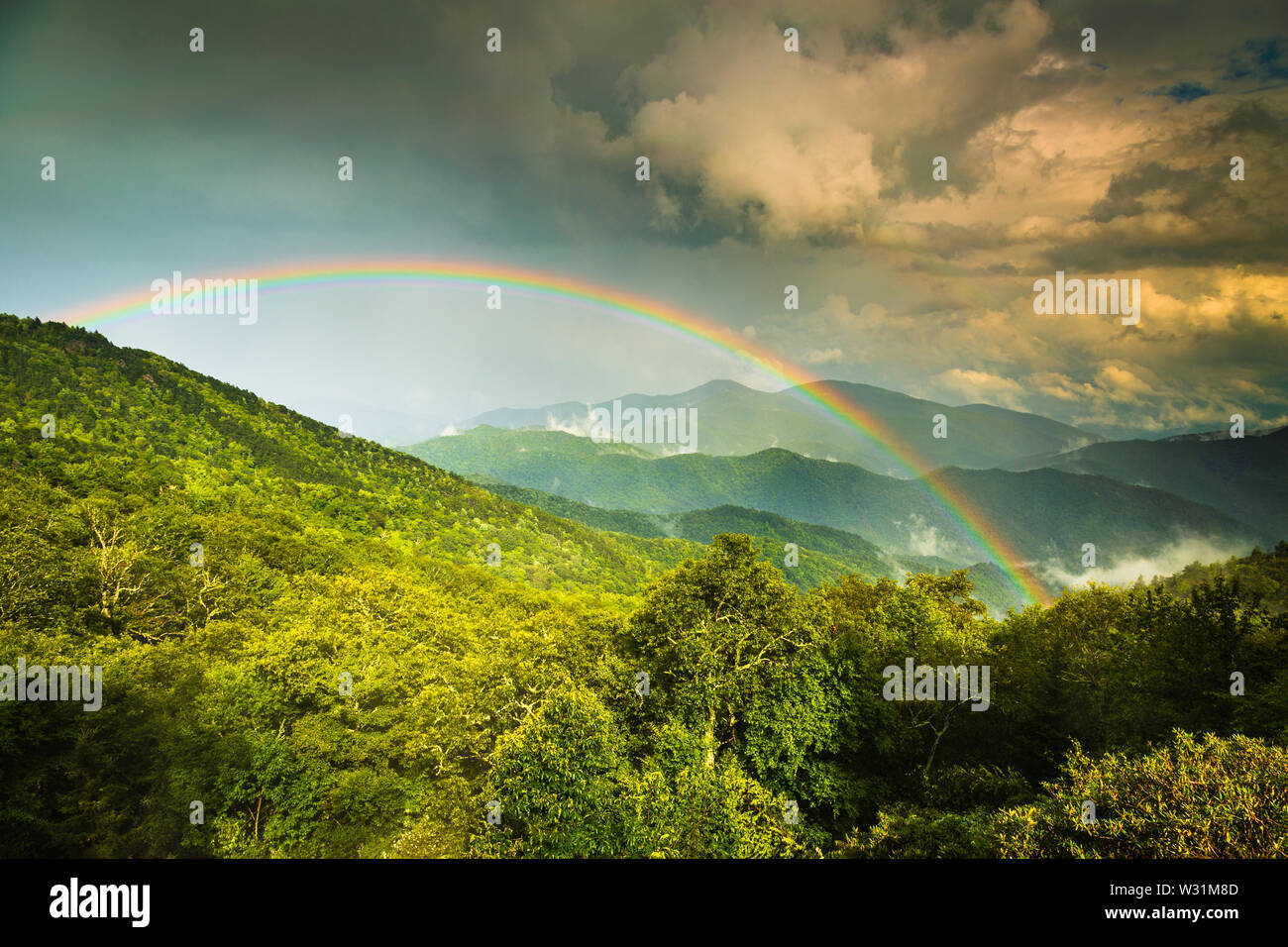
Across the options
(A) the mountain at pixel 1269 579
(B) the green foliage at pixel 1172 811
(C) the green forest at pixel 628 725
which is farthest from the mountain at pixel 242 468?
(A) the mountain at pixel 1269 579

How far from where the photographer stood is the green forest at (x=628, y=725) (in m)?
13.6

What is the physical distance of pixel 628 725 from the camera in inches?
875

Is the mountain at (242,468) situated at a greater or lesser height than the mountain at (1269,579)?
greater

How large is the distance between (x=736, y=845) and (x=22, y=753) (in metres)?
25.6

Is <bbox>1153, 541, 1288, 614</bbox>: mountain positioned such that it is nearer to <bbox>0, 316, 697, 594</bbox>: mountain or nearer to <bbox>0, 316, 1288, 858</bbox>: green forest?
<bbox>0, 316, 1288, 858</bbox>: green forest

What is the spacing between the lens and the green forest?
13562 millimetres

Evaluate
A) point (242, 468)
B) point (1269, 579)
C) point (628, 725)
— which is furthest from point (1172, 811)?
point (242, 468)

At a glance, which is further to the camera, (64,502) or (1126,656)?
(64,502)

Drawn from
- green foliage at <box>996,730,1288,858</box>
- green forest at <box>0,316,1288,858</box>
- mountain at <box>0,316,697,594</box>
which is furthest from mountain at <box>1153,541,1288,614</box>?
mountain at <box>0,316,697,594</box>

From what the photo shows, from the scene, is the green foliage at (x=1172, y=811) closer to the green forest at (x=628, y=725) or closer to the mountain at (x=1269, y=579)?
the green forest at (x=628, y=725)
